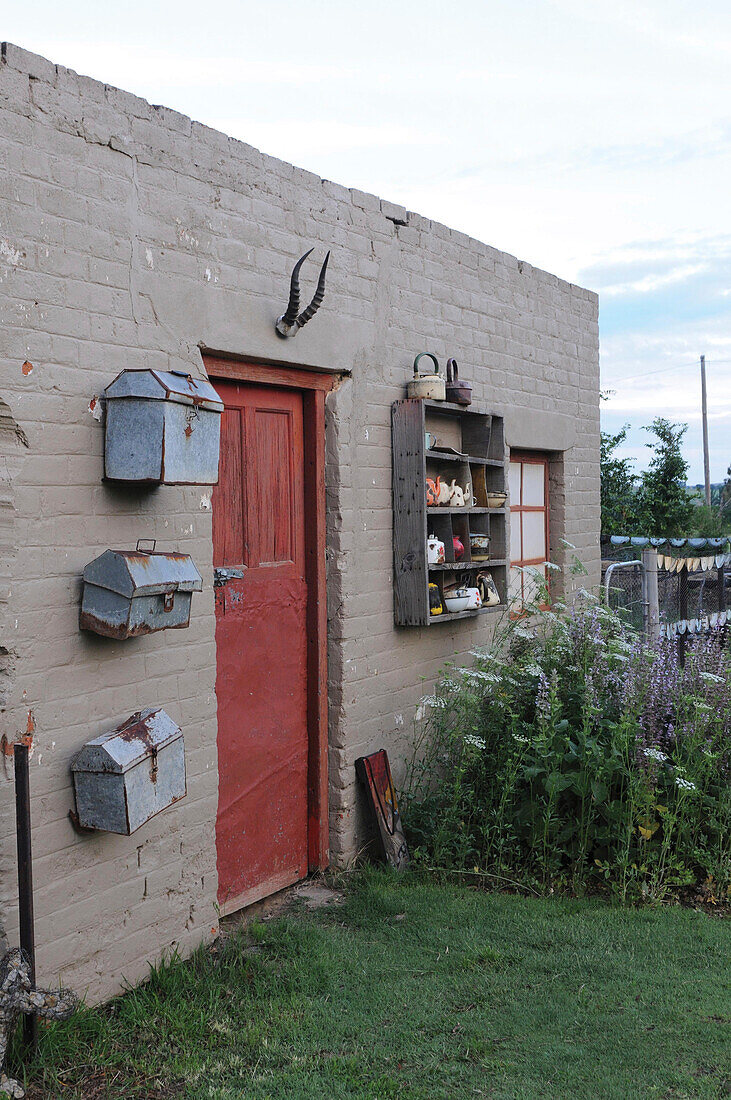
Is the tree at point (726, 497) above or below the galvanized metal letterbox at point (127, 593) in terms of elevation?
above

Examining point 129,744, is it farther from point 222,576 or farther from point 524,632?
point 524,632

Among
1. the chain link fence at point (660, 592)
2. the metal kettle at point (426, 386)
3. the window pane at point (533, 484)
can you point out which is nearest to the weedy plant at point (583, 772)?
the metal kettle at point (426, 386)

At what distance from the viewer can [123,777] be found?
3.18m

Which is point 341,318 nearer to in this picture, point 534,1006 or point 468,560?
point 468,560

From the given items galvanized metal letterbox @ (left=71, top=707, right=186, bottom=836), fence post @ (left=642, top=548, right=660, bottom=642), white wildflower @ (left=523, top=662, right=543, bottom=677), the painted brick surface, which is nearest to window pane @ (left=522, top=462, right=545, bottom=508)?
fence post @ (left=642, top=548, right=660, bottom=642)

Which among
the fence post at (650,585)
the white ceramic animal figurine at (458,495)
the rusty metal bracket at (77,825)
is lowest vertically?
the rusty metal bracket at (77,825)

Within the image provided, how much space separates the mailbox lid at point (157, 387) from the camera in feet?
10.8

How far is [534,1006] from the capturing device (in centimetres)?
344

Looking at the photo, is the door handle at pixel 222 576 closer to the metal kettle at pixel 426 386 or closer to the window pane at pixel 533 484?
the metal kettle at pixel 426 386

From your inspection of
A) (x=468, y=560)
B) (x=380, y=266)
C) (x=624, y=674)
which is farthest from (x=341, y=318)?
(x=624, y=674)

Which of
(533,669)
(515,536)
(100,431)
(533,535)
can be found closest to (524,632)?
(515,536)

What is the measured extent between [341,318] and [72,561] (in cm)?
206

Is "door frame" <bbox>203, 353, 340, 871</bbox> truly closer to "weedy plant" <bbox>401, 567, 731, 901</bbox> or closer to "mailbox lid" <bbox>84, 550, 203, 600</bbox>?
"weedy plant" <bbox>401, 567, 731, 901</bbox>

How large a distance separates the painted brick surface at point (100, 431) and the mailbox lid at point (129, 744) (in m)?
0.08
